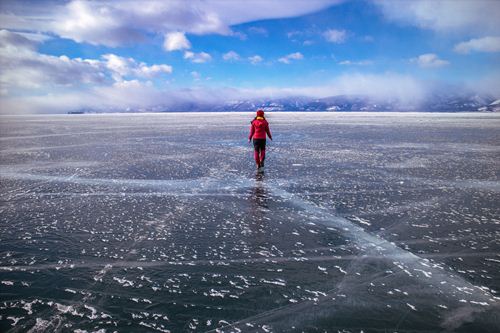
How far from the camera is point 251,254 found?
4867mm

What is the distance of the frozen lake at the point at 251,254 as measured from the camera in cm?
343

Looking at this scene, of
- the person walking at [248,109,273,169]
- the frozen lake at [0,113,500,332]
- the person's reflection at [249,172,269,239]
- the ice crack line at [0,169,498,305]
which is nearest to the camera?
the frozen lake at [0,113,500,332]

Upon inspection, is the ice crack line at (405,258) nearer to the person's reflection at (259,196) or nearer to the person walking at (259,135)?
the person's reflection at (259,196)

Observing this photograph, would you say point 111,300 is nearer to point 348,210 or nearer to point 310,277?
point 310,277

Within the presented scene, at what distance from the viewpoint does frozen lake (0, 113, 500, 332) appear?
3.43m

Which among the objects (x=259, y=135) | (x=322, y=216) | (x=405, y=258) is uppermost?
(x=259, y=135)

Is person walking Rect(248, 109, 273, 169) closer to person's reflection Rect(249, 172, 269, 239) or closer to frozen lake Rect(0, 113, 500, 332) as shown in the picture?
person's reflection Rect(249, 172, 269, 239)

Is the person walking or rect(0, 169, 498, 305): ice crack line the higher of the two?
the person walking

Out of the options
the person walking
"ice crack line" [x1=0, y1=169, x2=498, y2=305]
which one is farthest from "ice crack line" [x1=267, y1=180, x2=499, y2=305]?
the person walking

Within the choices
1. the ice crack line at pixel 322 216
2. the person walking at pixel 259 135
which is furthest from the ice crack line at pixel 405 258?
the person walking at pixel 259 135

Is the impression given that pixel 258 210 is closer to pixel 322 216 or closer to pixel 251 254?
pixel 322 216

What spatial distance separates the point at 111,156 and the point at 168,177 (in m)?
5.82

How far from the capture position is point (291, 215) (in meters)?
6.62

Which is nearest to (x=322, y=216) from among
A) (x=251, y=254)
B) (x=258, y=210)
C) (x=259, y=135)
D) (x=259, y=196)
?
(x=258, y=210)
